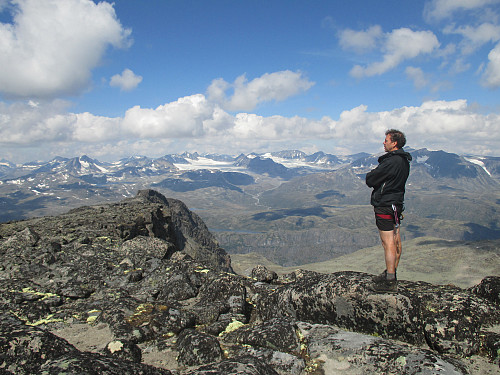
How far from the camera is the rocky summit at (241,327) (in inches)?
320

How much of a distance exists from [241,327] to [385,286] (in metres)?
5.71

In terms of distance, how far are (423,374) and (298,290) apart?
16.8 feet

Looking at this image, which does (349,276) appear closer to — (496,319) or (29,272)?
(496,319)

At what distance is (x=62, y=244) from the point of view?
25.0 m

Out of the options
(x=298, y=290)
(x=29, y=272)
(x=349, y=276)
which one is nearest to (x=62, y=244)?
(x=29, y=272)

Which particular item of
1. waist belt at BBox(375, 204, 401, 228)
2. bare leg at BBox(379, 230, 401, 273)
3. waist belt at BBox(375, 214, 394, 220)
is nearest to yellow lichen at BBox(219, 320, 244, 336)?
bare leg at BBox(379, 230, 401, 273)

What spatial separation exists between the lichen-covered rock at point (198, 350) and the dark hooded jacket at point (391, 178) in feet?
25.3

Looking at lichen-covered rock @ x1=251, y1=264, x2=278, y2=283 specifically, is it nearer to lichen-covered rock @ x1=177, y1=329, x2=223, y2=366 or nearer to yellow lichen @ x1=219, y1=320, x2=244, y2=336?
yellow lichen @ x1=219, y1=320, x2=244, y2=336

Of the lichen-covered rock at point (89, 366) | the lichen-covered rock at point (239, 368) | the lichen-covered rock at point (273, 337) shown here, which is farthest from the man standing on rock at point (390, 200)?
the lichen-covered rock at point (89, 366)

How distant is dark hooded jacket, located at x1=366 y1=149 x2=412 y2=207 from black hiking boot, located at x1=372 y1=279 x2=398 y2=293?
288 cm

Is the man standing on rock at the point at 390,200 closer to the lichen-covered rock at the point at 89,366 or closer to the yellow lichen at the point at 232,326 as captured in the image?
the yellow lichen at the point at 232,326

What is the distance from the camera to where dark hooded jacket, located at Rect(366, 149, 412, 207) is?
1158 cm

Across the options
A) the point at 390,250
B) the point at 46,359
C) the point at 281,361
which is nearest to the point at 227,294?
the point at 281,361

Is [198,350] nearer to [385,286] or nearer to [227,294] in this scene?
[227,294]
